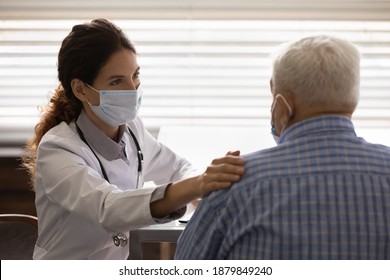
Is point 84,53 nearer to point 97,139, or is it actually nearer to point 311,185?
point 97,139

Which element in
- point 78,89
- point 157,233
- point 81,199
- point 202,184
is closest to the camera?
point 202,184

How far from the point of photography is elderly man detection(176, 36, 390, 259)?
118 cm

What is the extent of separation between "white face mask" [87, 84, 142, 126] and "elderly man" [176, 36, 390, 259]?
25.6 inches

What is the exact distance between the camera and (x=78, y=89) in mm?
1834

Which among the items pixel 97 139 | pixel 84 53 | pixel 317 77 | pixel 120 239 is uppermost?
pixel 84 53

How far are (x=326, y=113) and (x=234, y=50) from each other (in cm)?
172

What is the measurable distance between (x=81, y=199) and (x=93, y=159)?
0.19 meters

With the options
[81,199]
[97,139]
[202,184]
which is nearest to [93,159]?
[97,139]

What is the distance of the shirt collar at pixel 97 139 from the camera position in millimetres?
1827

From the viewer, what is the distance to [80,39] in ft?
5.78

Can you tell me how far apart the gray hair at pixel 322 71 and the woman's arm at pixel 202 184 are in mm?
183

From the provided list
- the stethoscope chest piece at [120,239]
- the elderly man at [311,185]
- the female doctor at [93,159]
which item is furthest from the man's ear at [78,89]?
the elderly man at [311,185]

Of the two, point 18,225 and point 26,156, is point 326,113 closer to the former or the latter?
A: point 18,225

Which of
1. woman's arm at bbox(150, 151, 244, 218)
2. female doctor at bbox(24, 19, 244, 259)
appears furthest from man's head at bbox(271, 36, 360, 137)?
female doctor at bbox(24, 19, 244, 259)
